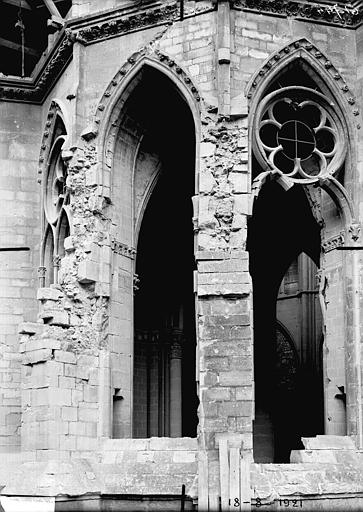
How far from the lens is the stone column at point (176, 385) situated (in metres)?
21.5

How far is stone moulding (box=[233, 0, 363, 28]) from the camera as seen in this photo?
16422mm

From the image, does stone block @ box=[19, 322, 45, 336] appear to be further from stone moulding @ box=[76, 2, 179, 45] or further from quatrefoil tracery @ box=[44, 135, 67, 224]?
stone moulding @ box=[76, 2, 179, 45]

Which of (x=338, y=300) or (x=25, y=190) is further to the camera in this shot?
(x=25, y=190)

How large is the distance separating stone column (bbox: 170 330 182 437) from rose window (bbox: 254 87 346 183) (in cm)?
630

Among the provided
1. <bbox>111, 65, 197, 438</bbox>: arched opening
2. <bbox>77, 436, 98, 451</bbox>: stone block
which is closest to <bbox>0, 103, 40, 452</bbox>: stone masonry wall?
<bbox>111, 65, 197, 438</bbox>: arched opening

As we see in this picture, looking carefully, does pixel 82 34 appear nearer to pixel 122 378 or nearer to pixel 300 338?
pixel 122 378

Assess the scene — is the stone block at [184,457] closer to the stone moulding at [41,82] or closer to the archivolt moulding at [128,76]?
the archivolt moulding at [128,76]

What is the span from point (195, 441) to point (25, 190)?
23.1 ft

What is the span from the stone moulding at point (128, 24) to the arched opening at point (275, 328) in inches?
176

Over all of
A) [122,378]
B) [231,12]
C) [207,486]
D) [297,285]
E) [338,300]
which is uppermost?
[231,12]

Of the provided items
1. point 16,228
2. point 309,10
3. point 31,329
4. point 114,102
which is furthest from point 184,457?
point 309,10

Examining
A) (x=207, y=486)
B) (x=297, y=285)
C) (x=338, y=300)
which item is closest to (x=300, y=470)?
(x=207, y=486)

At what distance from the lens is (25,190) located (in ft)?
64.8

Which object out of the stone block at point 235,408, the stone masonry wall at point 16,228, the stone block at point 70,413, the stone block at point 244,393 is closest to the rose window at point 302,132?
the stone block at point 244,393
